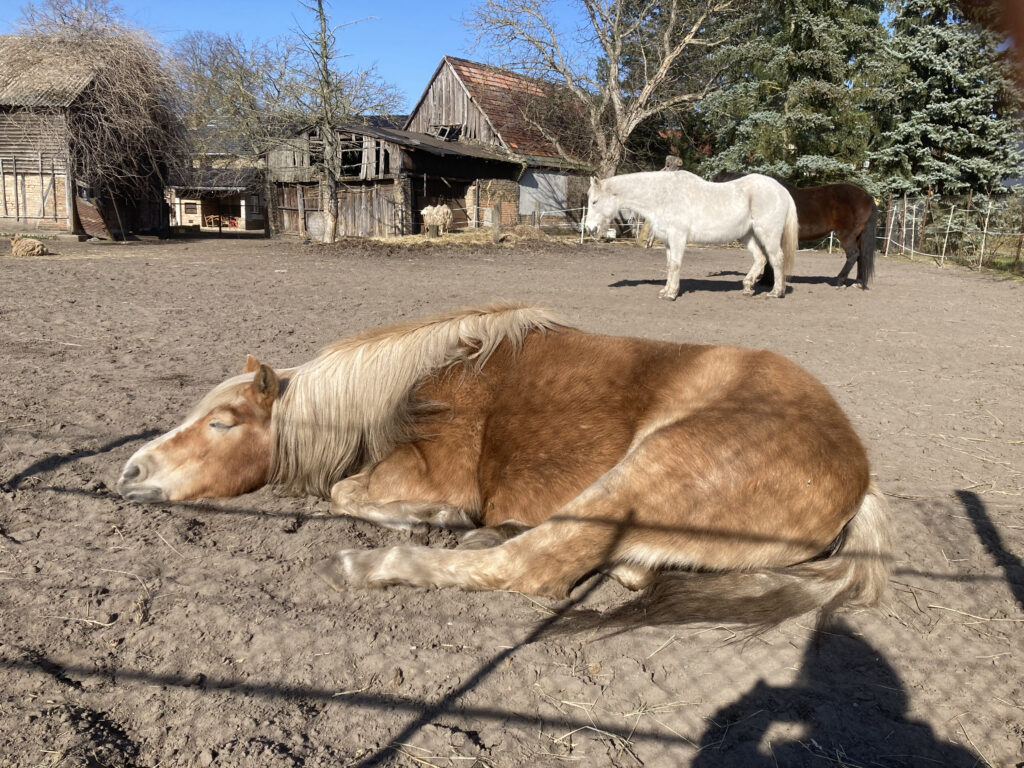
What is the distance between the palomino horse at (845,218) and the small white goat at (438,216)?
1515 centimetres

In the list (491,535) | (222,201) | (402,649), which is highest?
(222,201)

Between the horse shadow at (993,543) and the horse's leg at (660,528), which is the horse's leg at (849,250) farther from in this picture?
the horse's leg at (660,528)

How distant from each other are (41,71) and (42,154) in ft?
8.42

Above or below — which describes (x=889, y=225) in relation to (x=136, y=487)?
above

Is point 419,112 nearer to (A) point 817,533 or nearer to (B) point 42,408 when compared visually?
(B) point 42,408

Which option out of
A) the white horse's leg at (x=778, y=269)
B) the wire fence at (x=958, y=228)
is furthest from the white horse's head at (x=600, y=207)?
the wire fence at (x=958, y=228)

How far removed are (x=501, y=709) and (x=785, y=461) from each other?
1.34m

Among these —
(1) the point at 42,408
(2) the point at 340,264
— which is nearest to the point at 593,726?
(1) the point at 42,408

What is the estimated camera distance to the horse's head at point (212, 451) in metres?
3.14

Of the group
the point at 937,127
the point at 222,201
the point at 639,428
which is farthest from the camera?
the point at 222,201

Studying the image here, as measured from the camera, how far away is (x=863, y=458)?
265cm

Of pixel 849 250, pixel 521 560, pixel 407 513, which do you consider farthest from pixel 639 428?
pixel 849 250

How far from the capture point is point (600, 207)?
12055 millimetres

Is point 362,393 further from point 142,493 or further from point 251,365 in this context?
point 142,493
